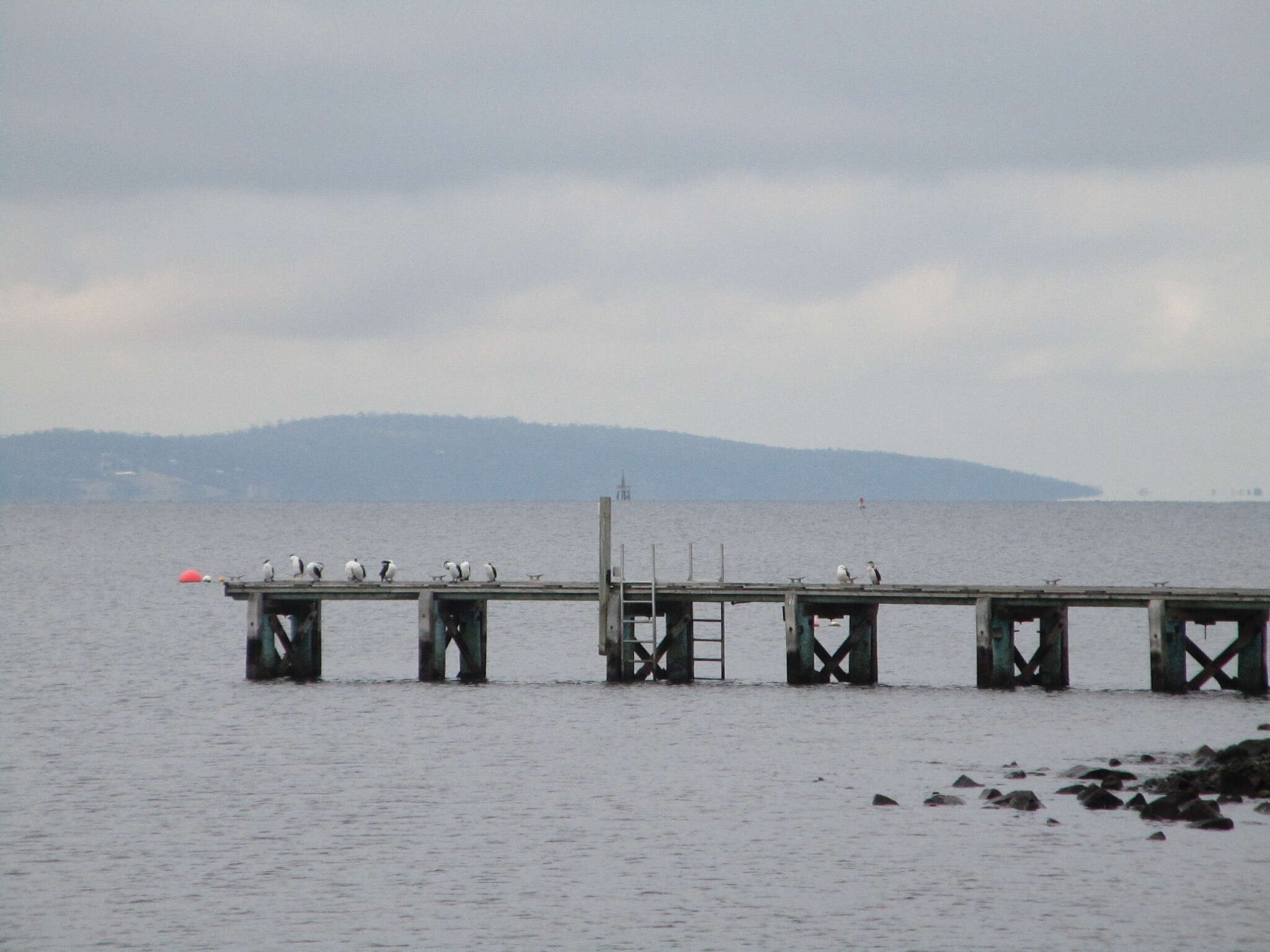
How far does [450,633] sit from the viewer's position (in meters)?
45.5

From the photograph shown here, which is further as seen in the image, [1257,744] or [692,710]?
[692,710]

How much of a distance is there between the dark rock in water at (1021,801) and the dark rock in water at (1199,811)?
236 cm

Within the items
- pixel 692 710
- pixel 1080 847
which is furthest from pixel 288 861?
pixel 692 710

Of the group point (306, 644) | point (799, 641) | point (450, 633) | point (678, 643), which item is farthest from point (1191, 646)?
point (306, 644)

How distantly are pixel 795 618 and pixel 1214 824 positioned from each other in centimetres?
1656

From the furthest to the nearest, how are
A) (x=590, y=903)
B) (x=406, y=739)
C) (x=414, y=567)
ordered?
(x=414, y=567) → (x=406, y=739) → (x=590, y=903)

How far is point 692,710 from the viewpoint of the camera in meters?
40.3

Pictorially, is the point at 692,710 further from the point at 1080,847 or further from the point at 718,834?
the point at 1080,847

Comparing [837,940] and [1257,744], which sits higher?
[1257,744]

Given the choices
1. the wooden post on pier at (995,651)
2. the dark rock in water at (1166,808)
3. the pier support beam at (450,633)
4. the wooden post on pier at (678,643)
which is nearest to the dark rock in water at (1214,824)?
the dark rock in water at (1166,808)

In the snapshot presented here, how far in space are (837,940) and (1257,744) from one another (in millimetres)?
11672

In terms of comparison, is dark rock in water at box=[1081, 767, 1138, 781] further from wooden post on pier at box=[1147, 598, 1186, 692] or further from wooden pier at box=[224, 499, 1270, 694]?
wooden post on pier at box=[1147, 598, 1186, 692]

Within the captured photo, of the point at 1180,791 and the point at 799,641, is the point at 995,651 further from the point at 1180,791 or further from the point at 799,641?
the point at 1180,791

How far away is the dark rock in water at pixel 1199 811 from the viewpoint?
26078 mm
